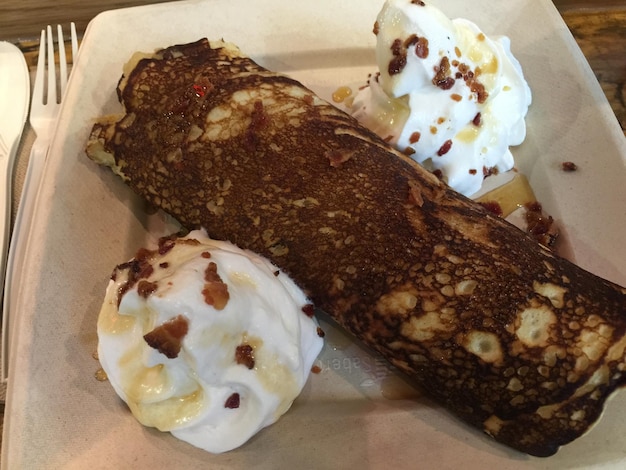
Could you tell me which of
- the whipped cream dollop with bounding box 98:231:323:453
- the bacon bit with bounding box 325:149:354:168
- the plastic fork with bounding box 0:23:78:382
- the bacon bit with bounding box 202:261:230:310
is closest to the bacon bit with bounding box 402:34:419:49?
the bacon bit with bounding box 325:149:354:168

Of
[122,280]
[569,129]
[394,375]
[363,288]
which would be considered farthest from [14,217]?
[569,129]

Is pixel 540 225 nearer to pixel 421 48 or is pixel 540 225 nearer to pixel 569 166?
pixel 569 166

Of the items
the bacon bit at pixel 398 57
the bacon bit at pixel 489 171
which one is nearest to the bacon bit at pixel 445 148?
the bacon bit at pixel 489 171

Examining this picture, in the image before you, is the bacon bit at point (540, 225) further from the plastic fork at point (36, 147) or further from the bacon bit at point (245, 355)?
the plastic fork at point (36, 147)

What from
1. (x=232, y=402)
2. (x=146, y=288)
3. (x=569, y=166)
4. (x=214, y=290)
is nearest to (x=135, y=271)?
→ (x=146, y=288)

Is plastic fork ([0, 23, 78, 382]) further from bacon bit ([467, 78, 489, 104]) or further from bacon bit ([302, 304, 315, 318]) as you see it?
bacon bit ([467, 78, 489, 104])

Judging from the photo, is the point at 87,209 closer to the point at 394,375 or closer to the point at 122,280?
the point at 122,280
